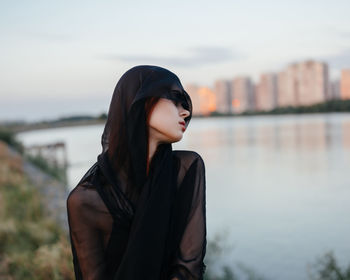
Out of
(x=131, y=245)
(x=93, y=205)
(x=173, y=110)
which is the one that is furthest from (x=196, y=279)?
(x=173, y=110)

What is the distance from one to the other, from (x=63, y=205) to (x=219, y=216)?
15.0 feet

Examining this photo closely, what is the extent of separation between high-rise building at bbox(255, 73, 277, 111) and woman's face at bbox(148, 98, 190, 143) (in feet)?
230

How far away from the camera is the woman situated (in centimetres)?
124

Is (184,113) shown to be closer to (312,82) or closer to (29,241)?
(29,241)

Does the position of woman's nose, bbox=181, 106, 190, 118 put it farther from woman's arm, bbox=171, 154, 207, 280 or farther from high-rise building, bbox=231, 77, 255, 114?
high-rise building, bbox=231, 77, 255, 114

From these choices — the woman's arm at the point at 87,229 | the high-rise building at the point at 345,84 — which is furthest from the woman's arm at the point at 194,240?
the high-rise building at the point at 345,84

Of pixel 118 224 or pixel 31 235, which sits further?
pixel 31 235

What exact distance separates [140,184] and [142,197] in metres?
0.06

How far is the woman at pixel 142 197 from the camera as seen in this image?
4.07ft

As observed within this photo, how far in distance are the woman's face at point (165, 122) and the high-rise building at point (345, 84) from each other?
54.5m

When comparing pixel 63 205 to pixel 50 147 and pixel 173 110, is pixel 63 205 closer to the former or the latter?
pixel 173 110

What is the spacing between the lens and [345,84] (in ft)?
177

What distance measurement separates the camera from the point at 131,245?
1.23 m

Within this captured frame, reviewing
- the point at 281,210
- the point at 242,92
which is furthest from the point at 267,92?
the point at 281,210
